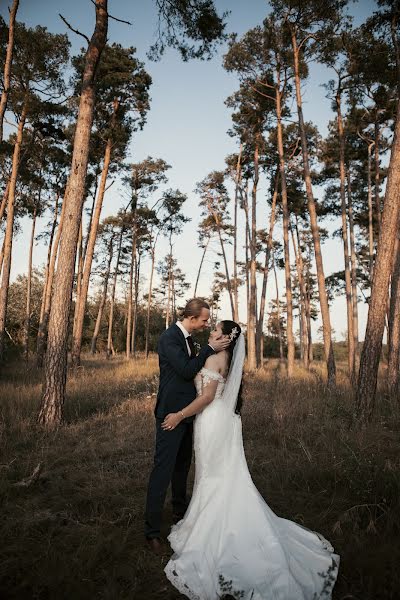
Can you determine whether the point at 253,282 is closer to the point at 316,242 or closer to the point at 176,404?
the point at 316,242

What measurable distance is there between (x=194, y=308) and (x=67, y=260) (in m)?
4.28

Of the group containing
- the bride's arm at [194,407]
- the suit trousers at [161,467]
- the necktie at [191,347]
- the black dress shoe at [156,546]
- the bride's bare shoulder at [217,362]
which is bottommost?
the black dress shoe at [156,546]

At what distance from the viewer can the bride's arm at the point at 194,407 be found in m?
3.21

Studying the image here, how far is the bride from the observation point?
2518 mm

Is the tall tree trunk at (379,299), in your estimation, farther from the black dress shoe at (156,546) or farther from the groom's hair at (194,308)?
the black dress shoe at (156,546)

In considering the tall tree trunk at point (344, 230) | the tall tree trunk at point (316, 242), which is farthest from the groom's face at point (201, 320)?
the tall tree trunk at point (344, 230)

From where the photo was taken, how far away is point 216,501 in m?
3.03

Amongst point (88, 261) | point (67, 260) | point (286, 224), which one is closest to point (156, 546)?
point (67, 260)

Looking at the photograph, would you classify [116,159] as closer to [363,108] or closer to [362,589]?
[363,108]

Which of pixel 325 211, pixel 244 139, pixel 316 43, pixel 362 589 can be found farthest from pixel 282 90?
pixel 362 589

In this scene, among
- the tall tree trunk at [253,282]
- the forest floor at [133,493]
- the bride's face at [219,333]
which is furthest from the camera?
the tall tree trunk at [253,282]

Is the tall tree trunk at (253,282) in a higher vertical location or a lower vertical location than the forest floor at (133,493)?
higher

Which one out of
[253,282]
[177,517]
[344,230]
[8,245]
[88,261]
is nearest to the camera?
[177,517]

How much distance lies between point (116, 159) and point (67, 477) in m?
16.7
